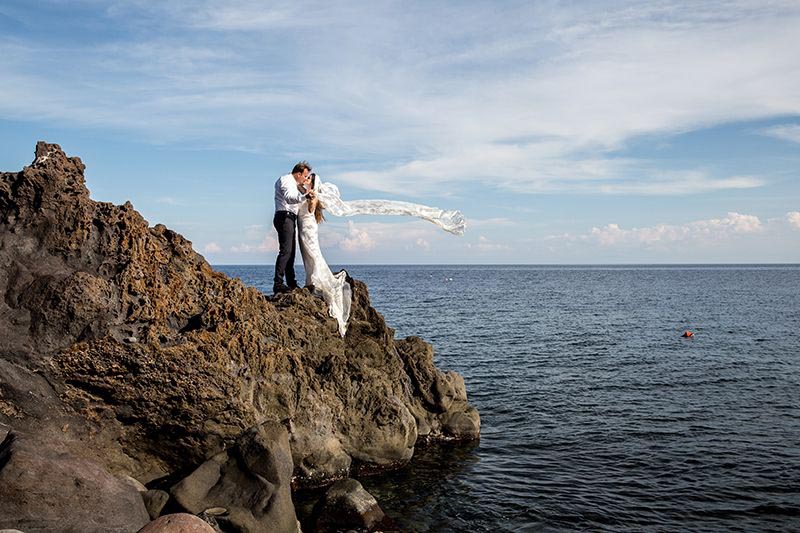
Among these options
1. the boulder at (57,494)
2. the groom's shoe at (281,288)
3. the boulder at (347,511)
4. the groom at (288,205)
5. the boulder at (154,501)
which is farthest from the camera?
the groom's shoe at (281,288)

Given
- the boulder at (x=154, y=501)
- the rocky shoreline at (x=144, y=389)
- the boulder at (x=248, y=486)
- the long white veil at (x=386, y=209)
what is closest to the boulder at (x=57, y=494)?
the rocky shoreline at (x=144, y=389)

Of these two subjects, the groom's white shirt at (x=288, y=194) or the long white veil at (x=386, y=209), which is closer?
the groom's white shirt at (x=288, y=194)

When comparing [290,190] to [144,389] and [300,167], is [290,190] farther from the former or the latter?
[144,389]

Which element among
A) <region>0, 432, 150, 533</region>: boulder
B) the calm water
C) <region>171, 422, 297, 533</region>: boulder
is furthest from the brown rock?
the calm water

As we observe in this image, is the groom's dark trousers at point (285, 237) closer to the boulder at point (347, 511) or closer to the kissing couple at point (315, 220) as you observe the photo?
the kissing couple at point (315, 220)

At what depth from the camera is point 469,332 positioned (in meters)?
44.2

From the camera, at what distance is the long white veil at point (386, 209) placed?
17.5 meters

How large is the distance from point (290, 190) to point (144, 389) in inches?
248

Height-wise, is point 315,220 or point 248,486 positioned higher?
point 315,220

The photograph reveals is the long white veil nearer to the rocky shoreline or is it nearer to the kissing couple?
the kissing couple

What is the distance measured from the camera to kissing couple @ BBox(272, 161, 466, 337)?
1666 centimetres

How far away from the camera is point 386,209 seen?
18.0 meters

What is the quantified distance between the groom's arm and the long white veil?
0.80 meters

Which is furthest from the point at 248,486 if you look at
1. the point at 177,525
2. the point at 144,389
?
the point at 144,389
